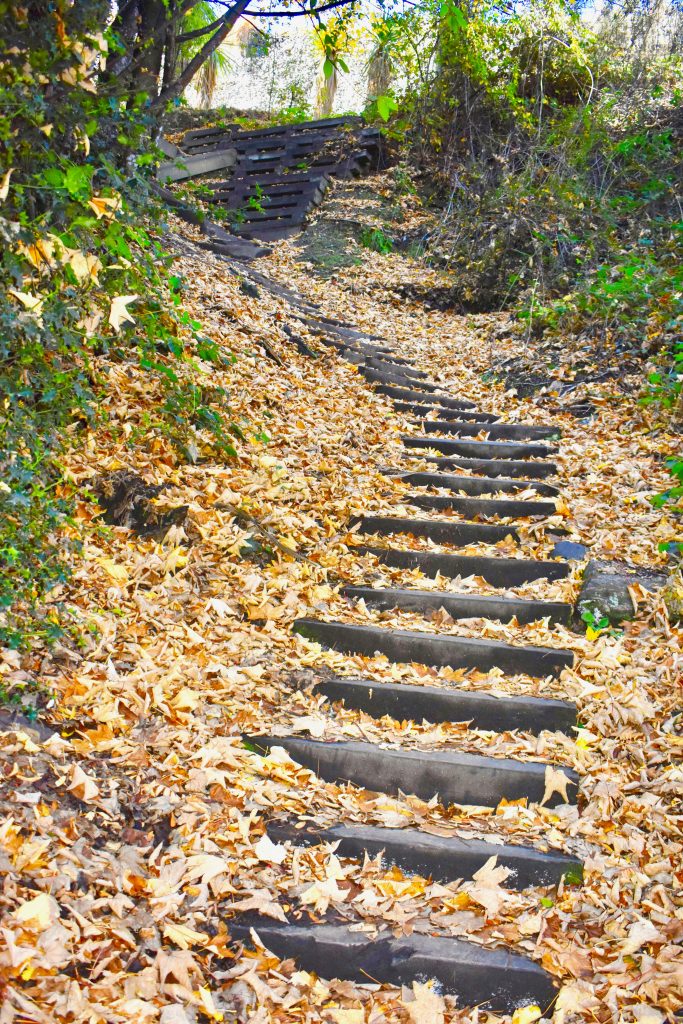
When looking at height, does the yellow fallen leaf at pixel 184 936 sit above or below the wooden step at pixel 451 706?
below

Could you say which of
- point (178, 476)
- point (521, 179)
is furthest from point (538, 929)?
point (521, 179)

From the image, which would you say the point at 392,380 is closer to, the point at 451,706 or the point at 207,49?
the point at 207,49

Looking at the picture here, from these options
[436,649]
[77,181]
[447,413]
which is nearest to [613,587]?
[436,649]

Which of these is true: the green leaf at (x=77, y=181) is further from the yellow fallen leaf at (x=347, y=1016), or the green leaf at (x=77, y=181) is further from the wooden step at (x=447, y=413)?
the wooden step at (x=447, y=413)

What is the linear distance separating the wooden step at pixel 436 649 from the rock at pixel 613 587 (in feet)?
1.14

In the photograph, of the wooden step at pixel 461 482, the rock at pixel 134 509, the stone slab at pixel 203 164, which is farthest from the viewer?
the stone slab at pixel 203 164

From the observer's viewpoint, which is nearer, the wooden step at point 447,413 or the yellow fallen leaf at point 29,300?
the yellow fallen leaf at point 29,300

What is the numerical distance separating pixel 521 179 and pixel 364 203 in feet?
9.67

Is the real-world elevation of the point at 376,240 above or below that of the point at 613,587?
above

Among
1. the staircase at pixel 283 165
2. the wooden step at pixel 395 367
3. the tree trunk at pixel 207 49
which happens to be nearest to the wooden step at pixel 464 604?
the tree trunk at pixel 207 49

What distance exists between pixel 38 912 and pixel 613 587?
9.63 ft

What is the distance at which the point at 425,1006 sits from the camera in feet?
7.61

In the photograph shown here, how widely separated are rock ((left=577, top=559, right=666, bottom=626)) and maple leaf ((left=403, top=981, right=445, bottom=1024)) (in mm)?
2016

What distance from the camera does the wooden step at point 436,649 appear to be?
3.65 meters
